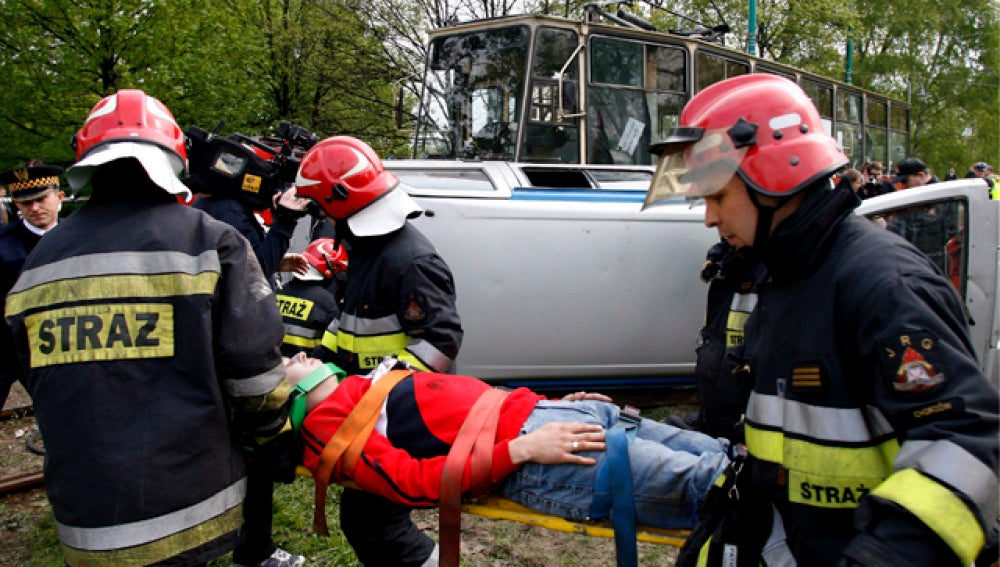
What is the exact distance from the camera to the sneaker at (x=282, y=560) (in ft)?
11.3

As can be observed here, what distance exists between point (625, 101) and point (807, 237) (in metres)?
5.37

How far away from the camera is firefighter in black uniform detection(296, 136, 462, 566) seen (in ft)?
9.41

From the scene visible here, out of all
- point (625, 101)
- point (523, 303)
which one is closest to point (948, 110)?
point (625, 101)

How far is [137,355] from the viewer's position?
1979 millimetres

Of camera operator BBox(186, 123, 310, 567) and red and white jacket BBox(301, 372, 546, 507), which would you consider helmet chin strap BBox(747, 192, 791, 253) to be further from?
camera operator BBox(186, 123, 310, 567)

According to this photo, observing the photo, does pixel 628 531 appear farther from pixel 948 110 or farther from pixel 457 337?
pixel 948 110

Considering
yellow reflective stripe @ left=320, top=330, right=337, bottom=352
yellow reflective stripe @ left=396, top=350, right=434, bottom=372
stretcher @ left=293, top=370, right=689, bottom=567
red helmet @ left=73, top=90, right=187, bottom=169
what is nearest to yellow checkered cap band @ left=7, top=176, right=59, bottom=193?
yellow reflective stripe @ left=320, top=330, right=337, bottom=352

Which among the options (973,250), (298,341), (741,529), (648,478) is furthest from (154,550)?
(973,250)

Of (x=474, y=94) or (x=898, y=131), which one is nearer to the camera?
(x=474, y=94)

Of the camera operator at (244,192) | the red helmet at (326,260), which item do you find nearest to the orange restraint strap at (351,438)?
the camera operator at (244,192)

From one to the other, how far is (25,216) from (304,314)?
1796 mm

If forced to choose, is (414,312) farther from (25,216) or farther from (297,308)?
(25,216)

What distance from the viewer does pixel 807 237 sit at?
5.30 feet

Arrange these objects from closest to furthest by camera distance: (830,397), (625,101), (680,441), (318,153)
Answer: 1. (830,397)
2. (680,441)
3. (318,153)
4. (625,101)
